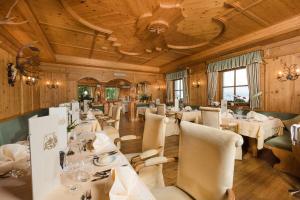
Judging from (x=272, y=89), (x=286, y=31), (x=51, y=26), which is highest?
(x=51, y=26)

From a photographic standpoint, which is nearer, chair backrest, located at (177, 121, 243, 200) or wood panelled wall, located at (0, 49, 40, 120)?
chair backrest, located at (177, 121, 243, 200)

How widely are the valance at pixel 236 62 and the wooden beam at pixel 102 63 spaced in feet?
11.9

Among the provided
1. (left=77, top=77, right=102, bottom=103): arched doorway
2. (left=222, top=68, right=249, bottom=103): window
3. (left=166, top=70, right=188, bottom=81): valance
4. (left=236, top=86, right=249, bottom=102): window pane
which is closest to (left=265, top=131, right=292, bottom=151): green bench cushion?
(left=236, top=86, right=249, bottom=102): window pane

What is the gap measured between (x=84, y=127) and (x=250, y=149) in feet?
11.1

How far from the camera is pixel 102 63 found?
704cm

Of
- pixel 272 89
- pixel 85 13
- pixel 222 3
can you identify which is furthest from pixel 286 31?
pixel 85 13

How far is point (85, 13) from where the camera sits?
2.98m

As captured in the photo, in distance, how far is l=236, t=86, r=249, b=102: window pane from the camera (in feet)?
15.6

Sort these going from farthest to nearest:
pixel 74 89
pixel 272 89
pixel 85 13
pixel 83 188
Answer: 1. pixel 74 89
2. pixel 272 89
3. pixel 85 13
4. pixel 83 188

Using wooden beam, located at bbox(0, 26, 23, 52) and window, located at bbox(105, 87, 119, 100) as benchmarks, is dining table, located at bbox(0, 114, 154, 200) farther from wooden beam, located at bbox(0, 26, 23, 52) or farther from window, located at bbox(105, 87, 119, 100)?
window, located at bbox(105, 87, 119, 100)

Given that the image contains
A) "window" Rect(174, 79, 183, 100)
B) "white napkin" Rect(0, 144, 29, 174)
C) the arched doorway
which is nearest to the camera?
"white napkin" Rect(0, 144, 29, 174)

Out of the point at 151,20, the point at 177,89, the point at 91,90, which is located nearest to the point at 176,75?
the point at 177,89

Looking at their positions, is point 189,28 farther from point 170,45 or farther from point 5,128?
point 5,128

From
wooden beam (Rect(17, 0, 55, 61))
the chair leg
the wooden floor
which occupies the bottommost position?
the wooden floor
